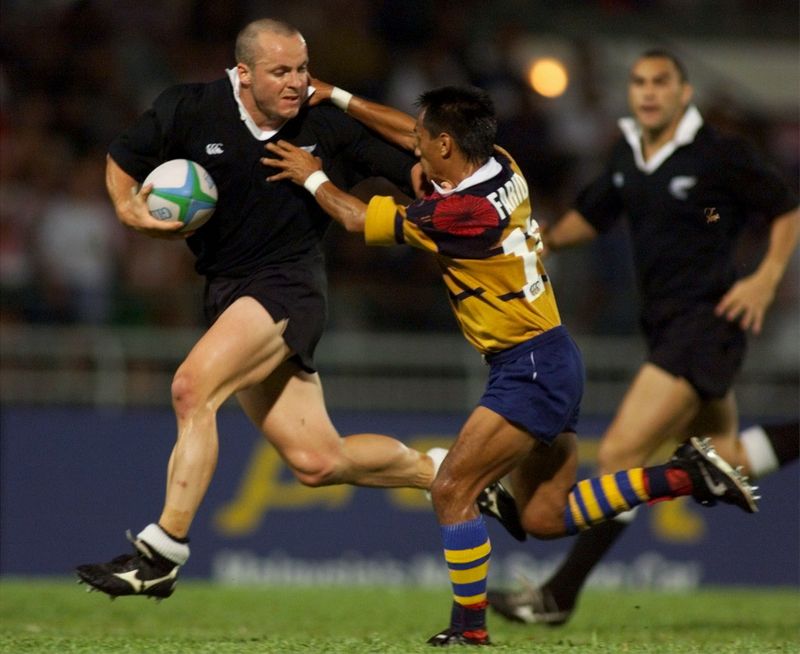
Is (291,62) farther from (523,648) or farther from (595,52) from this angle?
(595,52)

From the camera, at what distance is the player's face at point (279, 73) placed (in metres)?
6.68

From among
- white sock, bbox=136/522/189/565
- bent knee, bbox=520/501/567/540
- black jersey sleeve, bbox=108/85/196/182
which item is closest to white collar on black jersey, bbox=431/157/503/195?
black jersey sleeve, bbox=108/85/196/182

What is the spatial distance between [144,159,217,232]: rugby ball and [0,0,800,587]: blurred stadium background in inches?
188

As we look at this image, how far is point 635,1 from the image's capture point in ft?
55.7

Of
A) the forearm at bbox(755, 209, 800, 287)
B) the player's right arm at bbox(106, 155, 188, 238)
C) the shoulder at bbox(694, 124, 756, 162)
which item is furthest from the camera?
the shoulder at bbox(694, 124, 756, 162)

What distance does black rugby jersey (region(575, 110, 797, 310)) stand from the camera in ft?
27.0

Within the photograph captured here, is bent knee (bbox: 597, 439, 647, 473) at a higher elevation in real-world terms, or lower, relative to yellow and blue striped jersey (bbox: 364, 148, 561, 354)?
lower

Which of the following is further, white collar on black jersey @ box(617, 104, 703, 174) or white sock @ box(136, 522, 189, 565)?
white collar on black jersey @ box(617, 104, 703, 174)

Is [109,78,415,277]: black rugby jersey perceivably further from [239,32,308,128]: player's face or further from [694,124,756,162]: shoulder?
[694,124,756,162]: shoulder

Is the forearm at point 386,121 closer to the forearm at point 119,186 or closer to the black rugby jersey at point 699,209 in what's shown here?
the forearm at point 119,186

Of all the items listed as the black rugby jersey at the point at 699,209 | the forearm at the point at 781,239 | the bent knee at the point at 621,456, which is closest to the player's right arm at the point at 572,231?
the black rugby jersey at the point at 699,209

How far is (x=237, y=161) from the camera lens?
6.87 metres

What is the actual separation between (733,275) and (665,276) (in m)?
0.38

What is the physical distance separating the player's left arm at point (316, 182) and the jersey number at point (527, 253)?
647mm
